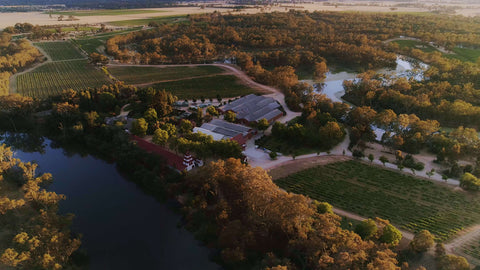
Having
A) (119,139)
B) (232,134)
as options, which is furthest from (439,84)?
(119,139)

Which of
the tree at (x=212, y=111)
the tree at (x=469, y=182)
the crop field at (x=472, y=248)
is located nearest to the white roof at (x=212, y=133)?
the tree at (x=212, y=111)

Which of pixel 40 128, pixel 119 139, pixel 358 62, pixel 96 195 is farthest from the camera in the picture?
pixel 358 62

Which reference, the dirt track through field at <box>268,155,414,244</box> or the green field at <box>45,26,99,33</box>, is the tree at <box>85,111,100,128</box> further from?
the green field at <box>45,26,99,33</box>

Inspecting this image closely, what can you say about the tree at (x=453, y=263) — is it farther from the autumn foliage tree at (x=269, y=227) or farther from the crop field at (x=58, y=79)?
the crop field at (x=58, y=79)

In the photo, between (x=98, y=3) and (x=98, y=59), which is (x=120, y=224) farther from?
(x=98, y=3)

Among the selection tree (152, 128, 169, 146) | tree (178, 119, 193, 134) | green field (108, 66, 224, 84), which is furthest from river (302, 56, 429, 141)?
tree (152, 128, 169, 146)

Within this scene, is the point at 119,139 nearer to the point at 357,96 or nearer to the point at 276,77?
the point at 276,77
